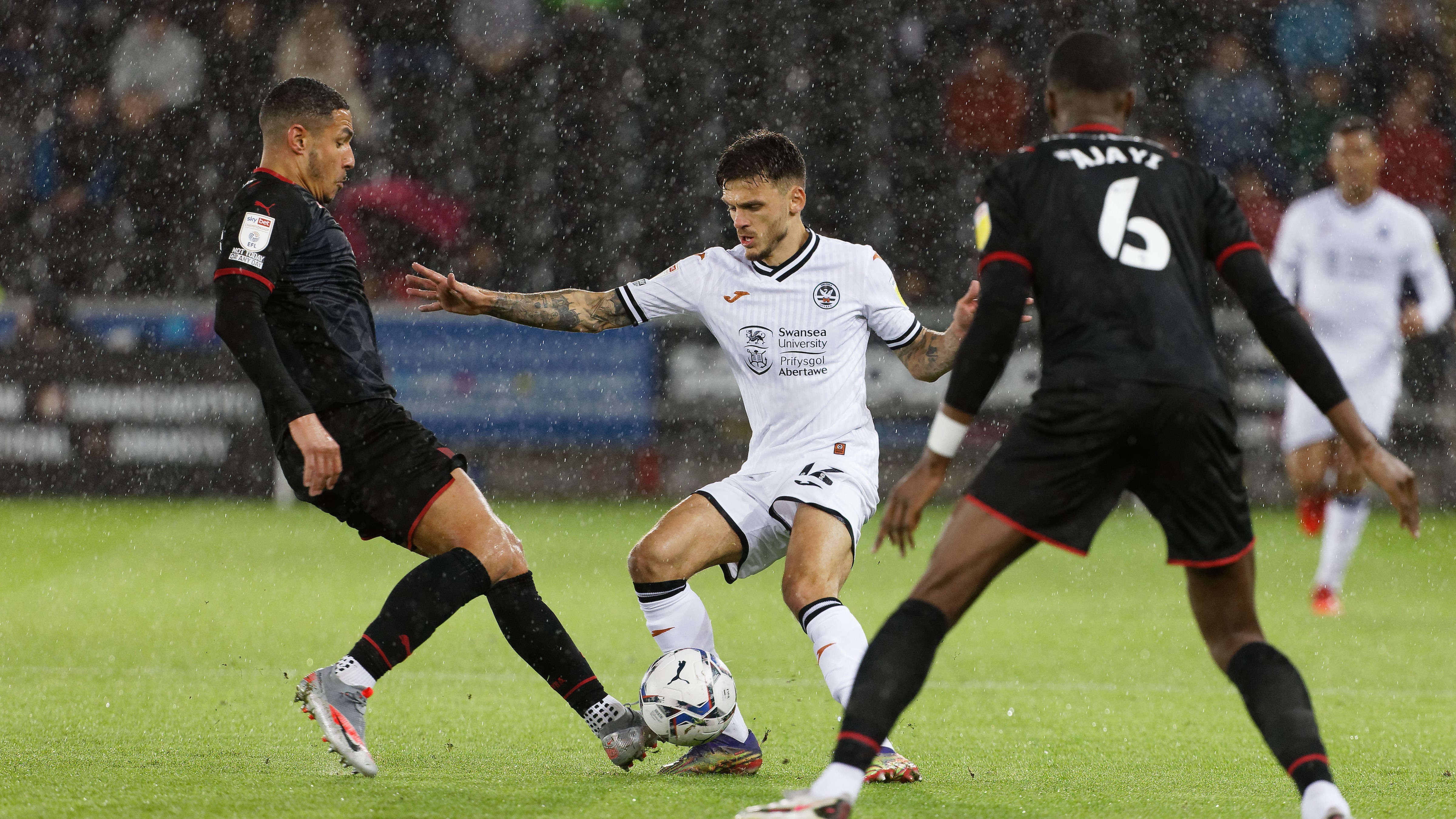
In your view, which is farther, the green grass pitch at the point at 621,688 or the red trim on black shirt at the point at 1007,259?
the green grass pitch at the point at 621,688

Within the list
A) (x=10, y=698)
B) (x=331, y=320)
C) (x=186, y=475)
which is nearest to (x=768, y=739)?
(x=331, y=320)

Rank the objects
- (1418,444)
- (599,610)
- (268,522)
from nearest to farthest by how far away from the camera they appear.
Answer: (599,610) → (268,522) → (1418,444)

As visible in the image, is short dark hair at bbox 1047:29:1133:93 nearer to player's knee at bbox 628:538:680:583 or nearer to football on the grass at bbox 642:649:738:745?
player's knee at bbox 628:538:680:583

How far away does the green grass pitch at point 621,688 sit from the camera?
404cm

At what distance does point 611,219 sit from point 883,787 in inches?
383

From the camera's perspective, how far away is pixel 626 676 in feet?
20.3

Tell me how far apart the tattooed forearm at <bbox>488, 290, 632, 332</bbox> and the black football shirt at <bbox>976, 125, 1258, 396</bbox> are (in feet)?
5.69

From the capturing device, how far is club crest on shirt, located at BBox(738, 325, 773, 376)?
4.81m

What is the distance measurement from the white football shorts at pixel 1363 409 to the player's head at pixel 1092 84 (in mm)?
5320

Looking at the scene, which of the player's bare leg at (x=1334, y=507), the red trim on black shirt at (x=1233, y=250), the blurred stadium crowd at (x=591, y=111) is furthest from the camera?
the blurred stadium crowd at (x=591, y=111)

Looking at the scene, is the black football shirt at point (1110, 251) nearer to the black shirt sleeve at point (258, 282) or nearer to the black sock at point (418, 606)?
the black sock at point (418, 606)

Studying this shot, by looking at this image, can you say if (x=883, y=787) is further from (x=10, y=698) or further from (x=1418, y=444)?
(x=1418, y=444)

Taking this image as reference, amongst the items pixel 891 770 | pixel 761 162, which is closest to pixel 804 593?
pixel 891 770

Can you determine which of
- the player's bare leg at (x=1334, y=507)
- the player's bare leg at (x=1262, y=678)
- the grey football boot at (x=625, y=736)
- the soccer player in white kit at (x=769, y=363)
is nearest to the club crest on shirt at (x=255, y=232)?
the soccer player in white kit at (x=769, y=363)
